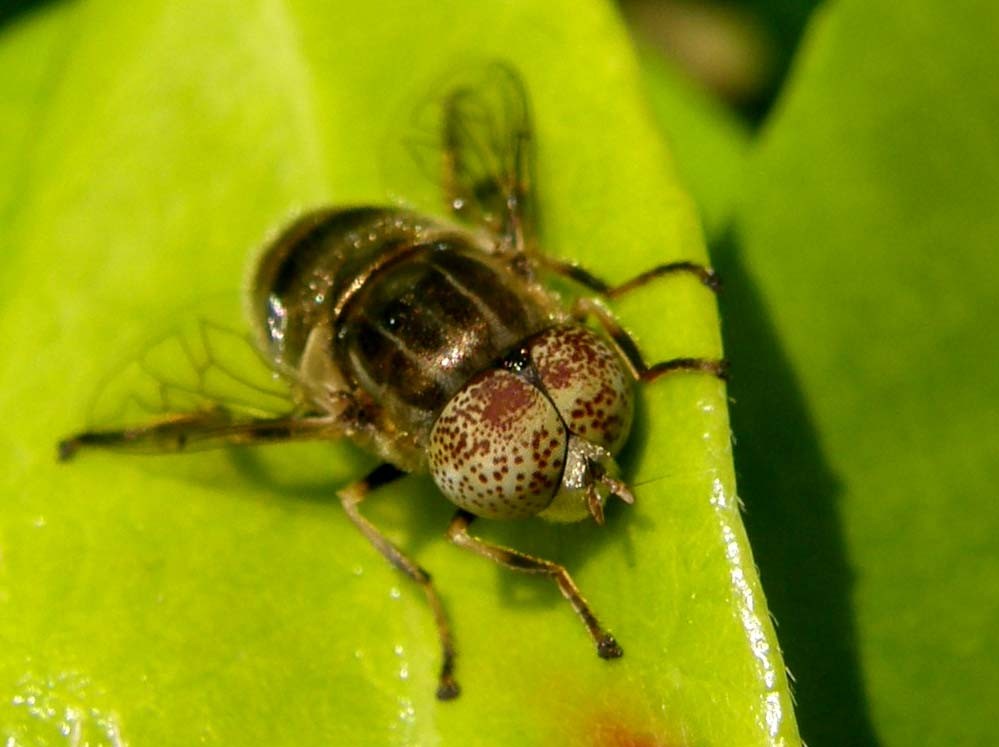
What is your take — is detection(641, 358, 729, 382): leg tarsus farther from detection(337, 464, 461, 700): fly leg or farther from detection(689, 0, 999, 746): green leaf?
detection(689, 0, 999, 746): green leaf

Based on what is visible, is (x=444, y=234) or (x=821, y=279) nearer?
(x=444, y=234)

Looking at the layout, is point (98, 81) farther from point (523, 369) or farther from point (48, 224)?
point (523, 369)

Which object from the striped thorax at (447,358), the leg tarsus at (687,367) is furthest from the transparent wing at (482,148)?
the leg tarsus at (687,367)

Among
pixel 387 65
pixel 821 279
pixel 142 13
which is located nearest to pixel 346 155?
pixel 387 65

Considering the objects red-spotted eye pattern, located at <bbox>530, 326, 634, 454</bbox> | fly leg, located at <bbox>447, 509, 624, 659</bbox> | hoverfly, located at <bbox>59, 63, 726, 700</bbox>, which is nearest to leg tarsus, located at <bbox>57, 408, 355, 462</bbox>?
hoverfly, located at <bbox>59, 63, 726, 700</bbox>

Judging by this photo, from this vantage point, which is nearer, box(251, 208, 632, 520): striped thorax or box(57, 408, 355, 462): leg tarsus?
box(251, 208, 632, 520): striped thorax

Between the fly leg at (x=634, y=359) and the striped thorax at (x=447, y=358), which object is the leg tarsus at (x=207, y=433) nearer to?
the striped thorax at (x=447, y=358)
